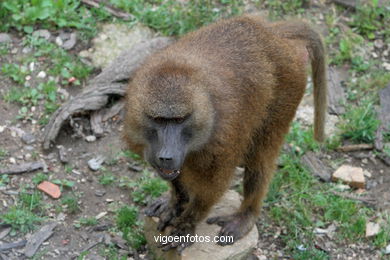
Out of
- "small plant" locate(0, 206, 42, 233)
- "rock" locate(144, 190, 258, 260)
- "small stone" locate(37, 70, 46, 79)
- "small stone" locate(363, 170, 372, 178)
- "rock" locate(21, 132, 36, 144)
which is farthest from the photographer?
"small stone" locate(37, 70, 46, 79)

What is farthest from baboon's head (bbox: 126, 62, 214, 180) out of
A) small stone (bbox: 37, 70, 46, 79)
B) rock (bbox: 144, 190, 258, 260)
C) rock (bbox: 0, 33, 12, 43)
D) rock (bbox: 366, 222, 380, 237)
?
rock (bbox: 0, 33, 12, 43)

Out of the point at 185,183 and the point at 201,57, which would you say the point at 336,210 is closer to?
the point at 185,183

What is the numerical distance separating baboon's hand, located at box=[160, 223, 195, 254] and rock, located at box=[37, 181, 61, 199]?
4.39 feet

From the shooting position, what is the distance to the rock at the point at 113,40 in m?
8.03

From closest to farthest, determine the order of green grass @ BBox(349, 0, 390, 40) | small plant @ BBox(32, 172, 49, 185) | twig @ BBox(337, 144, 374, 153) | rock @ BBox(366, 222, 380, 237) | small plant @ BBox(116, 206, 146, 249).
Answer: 1. small plant @ BBox(116, 206, 146, 249)
2. rock @ BBox(366, 222, 380, 237)
3. small plant @ BBox(32, 172, 49, 185)
4. twig @ BBox(337, 144, 374, 153)
5. green grass @ BBox(349, 0, 390, 40)

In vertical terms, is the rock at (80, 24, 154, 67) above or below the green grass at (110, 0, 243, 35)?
below

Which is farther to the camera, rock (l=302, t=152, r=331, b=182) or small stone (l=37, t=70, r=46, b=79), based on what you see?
small stone (l=37, t=70, r=46, b=79)

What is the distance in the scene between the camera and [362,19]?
8789 mm

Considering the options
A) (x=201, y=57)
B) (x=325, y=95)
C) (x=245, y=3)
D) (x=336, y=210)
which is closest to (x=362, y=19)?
(x=245, y=3)

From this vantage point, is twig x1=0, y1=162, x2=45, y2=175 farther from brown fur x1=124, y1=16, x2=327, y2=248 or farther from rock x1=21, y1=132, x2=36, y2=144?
brown fur x1=124, y1=16, x2=327, y2=248

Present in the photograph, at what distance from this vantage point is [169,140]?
192 inches

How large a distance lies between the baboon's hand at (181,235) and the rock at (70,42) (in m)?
3.14

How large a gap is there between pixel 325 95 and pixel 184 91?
2275 mm

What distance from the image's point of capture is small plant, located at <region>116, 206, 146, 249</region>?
20.7 feet
